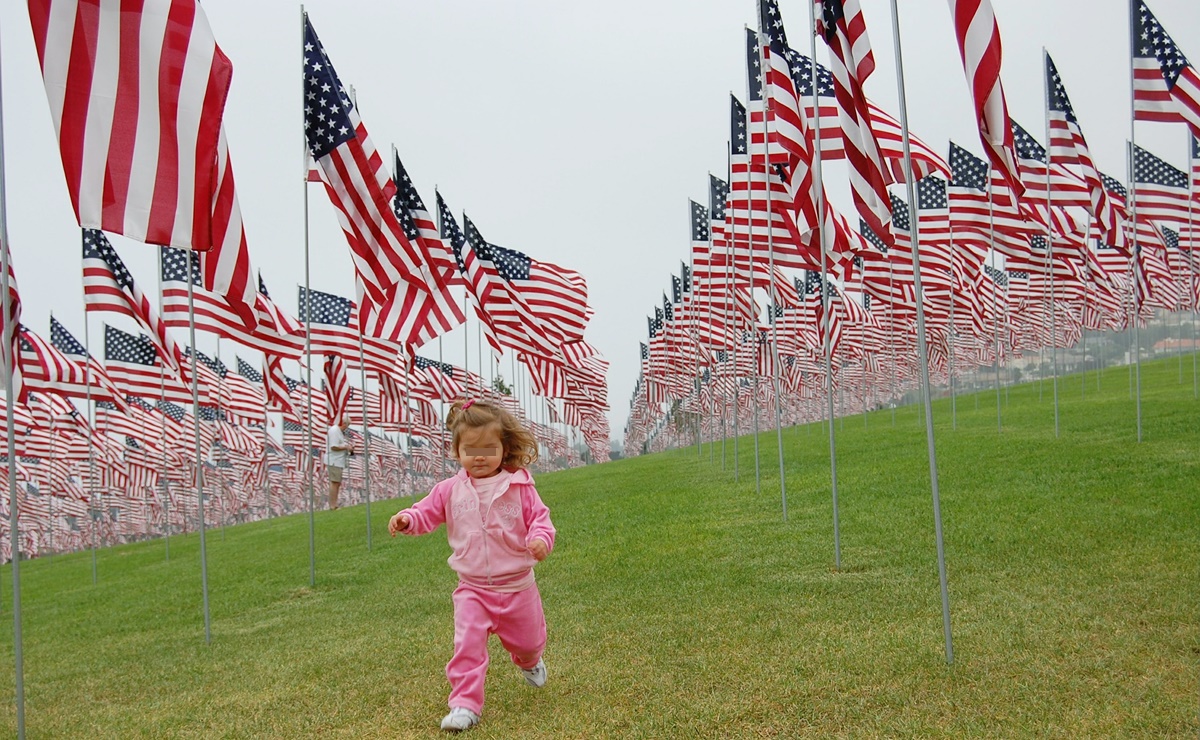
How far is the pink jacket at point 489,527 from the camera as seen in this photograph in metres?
5.74

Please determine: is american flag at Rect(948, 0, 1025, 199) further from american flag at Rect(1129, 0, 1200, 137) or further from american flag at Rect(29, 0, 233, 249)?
american flag at Rect(1129, 0, 1200, 137)

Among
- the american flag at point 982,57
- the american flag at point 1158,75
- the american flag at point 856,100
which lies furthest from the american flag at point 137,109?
the american flag at point 1158,75

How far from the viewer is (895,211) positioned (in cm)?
2503

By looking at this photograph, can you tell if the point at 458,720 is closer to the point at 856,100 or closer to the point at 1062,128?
the point at 856,100

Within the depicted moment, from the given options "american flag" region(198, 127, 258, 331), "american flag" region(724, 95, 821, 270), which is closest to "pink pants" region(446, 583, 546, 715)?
"american flag" region(198, 127, 258, 331)

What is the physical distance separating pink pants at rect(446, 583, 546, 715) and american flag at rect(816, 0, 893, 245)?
158 inches

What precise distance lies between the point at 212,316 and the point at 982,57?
12238mm

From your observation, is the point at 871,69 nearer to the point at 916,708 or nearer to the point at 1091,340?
the point at 916,708

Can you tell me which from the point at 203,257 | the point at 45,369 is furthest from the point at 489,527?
the point at 45,369

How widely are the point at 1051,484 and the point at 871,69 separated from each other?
7.34 meters

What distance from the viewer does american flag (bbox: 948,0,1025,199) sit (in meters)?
6.36

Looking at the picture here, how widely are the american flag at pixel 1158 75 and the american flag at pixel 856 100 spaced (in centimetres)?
761

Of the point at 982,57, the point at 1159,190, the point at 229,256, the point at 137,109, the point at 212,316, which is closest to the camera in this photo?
the point at 982,57

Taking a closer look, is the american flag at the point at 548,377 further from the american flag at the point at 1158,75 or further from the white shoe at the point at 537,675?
the white shoe at the point at 537,675
